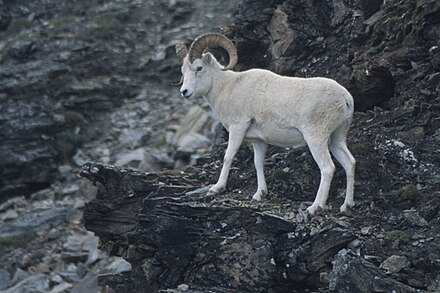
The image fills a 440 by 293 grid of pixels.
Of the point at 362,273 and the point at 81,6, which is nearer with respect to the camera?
the point at 362,273

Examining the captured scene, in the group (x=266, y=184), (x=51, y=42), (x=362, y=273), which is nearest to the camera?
(x=362, y=273)

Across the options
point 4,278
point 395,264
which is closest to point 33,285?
point 4,278

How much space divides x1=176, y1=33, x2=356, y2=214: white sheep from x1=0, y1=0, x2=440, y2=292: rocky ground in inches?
29.7

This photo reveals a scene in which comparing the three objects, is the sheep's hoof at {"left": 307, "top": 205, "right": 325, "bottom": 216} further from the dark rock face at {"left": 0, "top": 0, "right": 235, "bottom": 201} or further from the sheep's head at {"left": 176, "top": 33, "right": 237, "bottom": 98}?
the dark rock face at {"left": 0, "top": 0, "right": 235, "bottom": 201}

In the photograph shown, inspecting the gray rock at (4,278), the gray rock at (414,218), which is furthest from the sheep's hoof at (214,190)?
the gray rock at (4,278)

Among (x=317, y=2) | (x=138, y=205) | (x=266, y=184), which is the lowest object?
(x=138, y=205)

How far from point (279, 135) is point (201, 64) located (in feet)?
7.87

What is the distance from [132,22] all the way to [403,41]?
2434cm

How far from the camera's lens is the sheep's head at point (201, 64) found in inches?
701

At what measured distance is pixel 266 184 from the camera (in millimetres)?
17672

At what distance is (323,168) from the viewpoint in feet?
52.0

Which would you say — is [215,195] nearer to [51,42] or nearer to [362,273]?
[362,273]

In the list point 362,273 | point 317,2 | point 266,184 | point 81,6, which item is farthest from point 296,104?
point 81,6

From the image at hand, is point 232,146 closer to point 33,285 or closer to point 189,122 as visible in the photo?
point 33,285
